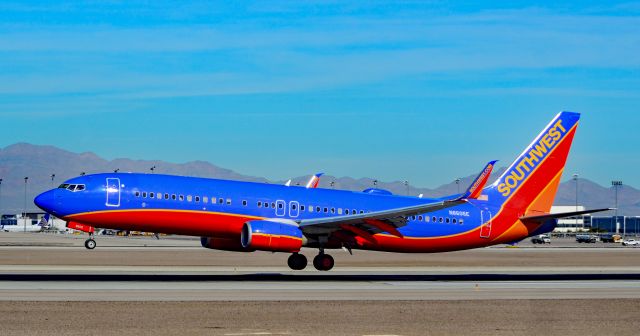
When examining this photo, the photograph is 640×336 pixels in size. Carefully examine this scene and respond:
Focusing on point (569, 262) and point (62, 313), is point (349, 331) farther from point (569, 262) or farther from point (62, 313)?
point (569, 262)

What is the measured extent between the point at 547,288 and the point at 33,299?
21.3 m

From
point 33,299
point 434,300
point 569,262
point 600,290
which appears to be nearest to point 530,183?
point 569,262

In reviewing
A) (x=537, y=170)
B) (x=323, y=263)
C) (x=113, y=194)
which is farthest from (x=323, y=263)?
(x=537, y=170)

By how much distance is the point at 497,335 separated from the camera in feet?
84.6

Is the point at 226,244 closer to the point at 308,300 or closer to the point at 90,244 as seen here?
the point at 308,300

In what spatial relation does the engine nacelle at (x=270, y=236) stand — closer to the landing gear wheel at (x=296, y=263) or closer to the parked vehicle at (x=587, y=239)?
the landing gear wheel at (x=296, y=263)

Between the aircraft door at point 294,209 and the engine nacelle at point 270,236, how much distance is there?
2.78m

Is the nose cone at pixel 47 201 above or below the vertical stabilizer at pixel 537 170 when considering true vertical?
below

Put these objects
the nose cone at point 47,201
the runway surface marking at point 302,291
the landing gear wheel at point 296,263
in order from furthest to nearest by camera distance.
Answer: the landing gear wheel at point 296,263 < the nose cone at point 47,201 < the runway surface marking at point 302,291

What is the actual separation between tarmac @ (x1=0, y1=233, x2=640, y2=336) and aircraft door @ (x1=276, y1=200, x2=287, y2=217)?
126 inches

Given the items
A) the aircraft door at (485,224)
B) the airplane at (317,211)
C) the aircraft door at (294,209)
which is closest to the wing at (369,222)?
the airplane at (317,211)

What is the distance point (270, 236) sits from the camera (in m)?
49.6

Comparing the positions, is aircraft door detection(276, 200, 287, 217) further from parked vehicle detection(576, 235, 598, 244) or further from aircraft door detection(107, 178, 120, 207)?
parked vehicle detection(576, 235, 598, 244)

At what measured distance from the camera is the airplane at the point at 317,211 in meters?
50.9
